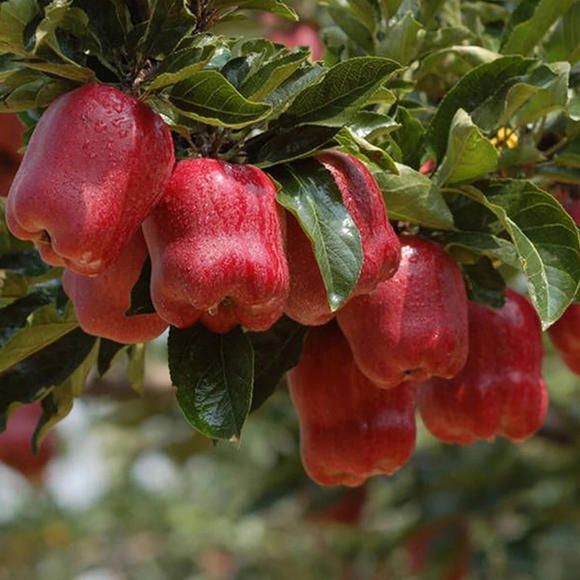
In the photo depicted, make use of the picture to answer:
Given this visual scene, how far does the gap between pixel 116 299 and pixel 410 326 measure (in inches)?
9.1

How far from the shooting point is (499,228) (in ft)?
3.97

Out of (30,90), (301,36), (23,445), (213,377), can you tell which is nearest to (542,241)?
(213,377)

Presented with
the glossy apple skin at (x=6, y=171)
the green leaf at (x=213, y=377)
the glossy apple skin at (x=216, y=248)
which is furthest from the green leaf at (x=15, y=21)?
the glossy apple skin at (x=6, y=171)

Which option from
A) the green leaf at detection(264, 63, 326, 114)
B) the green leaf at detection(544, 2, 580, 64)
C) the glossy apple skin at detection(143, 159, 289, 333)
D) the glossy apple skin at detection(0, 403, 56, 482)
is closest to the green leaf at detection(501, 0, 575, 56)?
the green leaf at detection(544, 2, 580, 64)

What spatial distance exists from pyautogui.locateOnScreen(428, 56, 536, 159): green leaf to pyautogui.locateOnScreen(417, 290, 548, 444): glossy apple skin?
0.56 feet

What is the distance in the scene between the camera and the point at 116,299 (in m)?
1.07

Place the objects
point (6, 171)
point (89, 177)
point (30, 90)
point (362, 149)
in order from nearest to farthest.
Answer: point (89, 177), point (30, 90), point (362, 149), point (6, 171)

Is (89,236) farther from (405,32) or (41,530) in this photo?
(41,530)

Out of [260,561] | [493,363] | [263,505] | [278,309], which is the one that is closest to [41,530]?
[260,561]

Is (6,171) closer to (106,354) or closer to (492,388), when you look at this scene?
(106,354)

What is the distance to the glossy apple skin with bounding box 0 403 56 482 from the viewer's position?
263 cm

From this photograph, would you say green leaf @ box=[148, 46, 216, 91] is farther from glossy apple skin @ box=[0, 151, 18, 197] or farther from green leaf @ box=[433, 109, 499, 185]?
glossy apple skin @ box=[0, 151, 18, 197]

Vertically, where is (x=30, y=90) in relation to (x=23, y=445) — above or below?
above

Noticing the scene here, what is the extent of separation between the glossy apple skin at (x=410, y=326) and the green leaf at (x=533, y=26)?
0.29 metres
